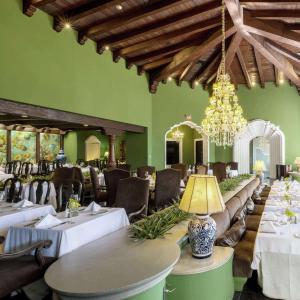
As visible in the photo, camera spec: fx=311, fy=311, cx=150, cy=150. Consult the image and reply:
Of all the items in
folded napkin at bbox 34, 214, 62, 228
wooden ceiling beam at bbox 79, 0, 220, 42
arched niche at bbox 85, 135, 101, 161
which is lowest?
folded napkin at bbox 34, 214, 62, 228

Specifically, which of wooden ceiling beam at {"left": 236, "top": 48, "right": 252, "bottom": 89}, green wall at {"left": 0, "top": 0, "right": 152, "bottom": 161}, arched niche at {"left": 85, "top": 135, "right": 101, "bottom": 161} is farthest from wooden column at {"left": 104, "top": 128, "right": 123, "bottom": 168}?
arched niche at {"left": 85, "top": 135, "right": 101, "bottom": 161}

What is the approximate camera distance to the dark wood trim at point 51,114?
18.2 feet

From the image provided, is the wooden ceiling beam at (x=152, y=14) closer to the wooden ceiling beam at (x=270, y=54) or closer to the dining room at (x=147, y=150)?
the dining room at (x=147, y=150)

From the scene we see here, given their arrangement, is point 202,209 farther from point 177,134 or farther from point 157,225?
point 177,134

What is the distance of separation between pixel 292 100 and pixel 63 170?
32.5 feet

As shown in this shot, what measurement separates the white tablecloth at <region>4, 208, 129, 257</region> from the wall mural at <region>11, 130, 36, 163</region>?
32.9ft

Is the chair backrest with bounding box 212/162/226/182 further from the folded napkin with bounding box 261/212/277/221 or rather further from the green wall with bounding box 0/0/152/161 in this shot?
the folded napkin with bounding box 261/212/277/221

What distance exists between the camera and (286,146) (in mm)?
12672

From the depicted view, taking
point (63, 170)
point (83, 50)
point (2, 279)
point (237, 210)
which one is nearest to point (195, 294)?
point (2, 279)

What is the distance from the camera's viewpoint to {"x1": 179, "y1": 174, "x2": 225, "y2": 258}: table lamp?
2691 mm

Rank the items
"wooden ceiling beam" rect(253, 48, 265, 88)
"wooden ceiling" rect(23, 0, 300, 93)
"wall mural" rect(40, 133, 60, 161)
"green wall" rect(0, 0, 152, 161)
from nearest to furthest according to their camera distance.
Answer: "green wall" rect(0, 0, 152, 161) → "wooden ceiling" rect(23, 0, 300, 93) → "wooden ceiling beam" rect(253, 48, 265, 88) → "wall mural" rect(40, 133, 60, 161)

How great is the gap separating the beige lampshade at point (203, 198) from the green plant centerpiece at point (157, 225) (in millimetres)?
315

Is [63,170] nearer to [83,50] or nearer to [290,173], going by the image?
[83,50]

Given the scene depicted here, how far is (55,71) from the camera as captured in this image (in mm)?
6570
